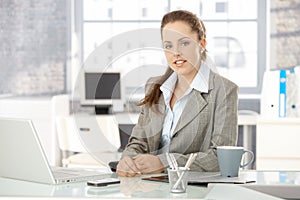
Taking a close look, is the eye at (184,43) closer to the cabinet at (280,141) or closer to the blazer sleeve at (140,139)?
the blazer sleeve at (140,139)

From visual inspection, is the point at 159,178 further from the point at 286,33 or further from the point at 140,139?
the point at 286,33

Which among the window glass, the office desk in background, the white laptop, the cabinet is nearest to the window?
the window glass

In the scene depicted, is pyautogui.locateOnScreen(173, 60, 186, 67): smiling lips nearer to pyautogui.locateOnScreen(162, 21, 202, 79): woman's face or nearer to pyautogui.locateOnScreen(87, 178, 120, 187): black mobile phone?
pyautogui.locateOnScreen(162, 21, 202, 79): woman's face

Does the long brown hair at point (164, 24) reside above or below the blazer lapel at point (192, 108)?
above

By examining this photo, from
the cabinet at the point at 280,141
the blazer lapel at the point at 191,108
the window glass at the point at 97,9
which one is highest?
the window glass at the point at 97,9

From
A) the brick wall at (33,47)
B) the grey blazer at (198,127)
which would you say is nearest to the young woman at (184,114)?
the grey blazer at (198,127)

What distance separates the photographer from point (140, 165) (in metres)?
2.16

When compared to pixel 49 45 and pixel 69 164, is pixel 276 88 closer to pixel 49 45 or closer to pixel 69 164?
pixel 69 164

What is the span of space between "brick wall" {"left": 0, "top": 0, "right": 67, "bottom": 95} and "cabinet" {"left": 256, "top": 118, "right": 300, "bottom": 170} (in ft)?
6.76

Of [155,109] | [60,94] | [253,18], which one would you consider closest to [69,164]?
[60,94]

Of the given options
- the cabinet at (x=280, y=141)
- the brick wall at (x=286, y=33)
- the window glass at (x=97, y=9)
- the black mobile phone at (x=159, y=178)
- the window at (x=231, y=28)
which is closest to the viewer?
the black mobile phone at (x=159, y=178)

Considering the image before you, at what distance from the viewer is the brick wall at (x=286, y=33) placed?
551cm

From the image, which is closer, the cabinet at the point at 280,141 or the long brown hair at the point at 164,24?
the long brown hair at the point at 164,24

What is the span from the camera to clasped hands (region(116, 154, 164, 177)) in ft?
6.98
